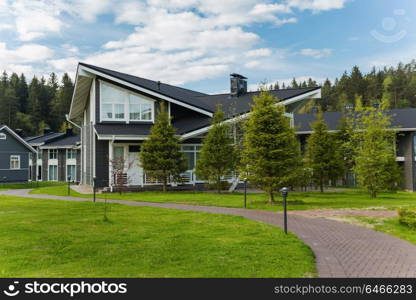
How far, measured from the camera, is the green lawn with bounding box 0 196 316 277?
5.26 meters

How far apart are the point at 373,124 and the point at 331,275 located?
55.2 feet

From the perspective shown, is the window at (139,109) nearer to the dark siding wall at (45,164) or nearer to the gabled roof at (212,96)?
the gabled roof at (212,96)

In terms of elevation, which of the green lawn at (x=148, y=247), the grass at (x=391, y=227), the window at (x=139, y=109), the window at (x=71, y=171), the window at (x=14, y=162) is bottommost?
the grass at (x=391, y=227)

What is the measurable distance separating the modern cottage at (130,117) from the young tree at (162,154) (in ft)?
3.09

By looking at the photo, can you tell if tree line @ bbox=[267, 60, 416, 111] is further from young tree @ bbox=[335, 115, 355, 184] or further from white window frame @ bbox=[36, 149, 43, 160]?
white window frame @ bbox=[36, 149, 43, 160]

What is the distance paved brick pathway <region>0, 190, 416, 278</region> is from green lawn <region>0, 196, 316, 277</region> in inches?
13.8

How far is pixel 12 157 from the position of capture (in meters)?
34.4

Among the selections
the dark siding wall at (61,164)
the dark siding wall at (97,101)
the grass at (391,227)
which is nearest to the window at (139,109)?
the dark siding wall at (97,101)

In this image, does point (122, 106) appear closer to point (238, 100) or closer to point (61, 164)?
point (238, 100)

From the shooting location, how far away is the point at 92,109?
2358cm

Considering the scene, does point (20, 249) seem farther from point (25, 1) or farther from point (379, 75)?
point (379, 75)

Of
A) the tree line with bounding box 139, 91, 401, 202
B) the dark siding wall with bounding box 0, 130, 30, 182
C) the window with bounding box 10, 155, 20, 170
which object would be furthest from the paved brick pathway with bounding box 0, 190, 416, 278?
the window with bounding box 10, 155, 20, 170

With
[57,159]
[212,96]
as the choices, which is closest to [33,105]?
[57,159]

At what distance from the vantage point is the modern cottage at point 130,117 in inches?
839
